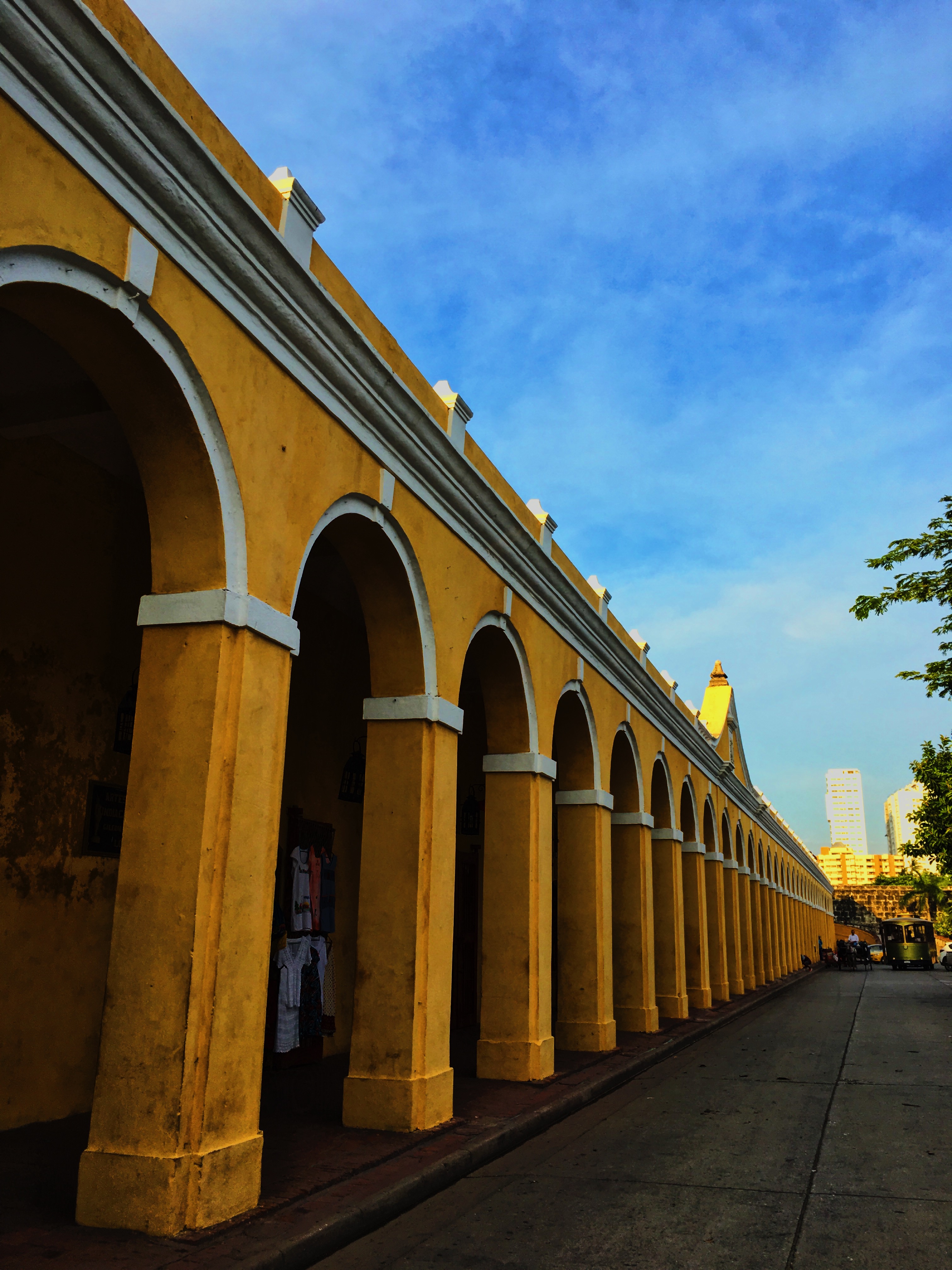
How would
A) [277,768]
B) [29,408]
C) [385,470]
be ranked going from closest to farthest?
1. [277,768]
2. [29,408]
3. [385,470]

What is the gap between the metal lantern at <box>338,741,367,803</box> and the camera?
415 inches

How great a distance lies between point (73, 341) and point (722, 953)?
61.9 feet

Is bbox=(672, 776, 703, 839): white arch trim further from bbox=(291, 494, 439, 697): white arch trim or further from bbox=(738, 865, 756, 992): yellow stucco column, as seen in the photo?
bbox=(291, 494, 439, 697): white arch trim

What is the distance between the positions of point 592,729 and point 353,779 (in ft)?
10.3

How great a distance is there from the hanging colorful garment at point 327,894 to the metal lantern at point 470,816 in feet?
12.9

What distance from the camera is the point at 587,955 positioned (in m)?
11.4

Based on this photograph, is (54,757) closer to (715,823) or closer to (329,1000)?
(329,1000)

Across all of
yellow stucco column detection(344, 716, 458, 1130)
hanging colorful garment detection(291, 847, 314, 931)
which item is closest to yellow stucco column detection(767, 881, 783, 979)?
hanging colorful garment detection(291, 847, 314, 931)

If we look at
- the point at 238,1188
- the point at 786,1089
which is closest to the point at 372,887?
the point at 238,1188

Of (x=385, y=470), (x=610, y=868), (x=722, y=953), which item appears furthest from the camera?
(x=722, y=953)

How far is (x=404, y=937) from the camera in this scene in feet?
23.3

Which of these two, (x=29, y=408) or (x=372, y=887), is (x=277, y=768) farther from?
(x=29, y=408)

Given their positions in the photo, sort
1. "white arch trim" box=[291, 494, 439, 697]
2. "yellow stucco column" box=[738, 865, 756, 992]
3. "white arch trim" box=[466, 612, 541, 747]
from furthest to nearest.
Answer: "yellow stucco column" box=[738, 865, 756, 992] → "white arch trim" box=[466, 612, 541, 747] → "white arch trim" box=[291, 494, 439, 697]

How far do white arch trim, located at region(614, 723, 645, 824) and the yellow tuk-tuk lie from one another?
119 feet
